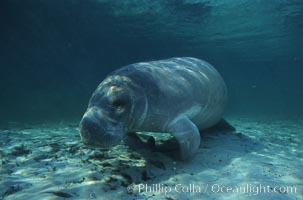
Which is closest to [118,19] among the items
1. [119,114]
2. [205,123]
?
[205,123]

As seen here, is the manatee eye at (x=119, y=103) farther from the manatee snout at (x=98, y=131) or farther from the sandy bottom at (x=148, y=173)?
the sandy bottom at (x=148, y=173)

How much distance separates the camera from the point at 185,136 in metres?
4.17

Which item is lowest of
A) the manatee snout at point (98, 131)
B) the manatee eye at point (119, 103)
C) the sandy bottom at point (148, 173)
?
the sandy bottom at point (148, 173)

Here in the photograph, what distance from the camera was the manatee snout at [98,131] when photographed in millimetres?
3186

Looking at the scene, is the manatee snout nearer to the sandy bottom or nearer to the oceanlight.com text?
the sandy bottom

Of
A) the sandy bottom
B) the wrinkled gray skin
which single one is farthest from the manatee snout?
the sandy bottom

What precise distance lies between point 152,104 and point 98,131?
1.12 m

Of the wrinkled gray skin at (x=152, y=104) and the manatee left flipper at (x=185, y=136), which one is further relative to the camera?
the manatee left flipper at (x=185, y=136)

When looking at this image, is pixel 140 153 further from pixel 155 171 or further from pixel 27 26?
pixel 27 26

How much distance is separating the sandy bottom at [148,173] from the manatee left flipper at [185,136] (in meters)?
0.18

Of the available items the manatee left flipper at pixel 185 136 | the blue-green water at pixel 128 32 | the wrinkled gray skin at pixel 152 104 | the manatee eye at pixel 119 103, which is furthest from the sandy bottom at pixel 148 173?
the blue-green water at pixel 128 32

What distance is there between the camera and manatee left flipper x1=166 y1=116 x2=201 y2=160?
4125 millimetres

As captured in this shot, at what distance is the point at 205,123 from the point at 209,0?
1264cm

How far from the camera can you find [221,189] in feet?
10.3
